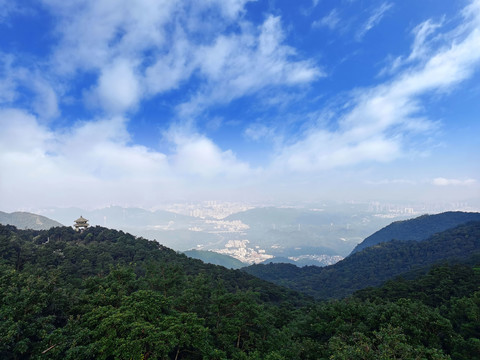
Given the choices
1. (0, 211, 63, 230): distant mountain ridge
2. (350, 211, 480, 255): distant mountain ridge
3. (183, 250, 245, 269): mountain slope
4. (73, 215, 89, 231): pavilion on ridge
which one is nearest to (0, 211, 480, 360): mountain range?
(73, 215, 89, 231): pavilion on ridge

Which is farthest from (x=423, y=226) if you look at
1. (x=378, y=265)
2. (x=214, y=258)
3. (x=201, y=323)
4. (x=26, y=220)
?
(x=26, y=220)

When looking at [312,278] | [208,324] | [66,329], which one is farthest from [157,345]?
[312,278]

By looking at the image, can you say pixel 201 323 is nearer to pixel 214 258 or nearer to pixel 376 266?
pixel 376 266

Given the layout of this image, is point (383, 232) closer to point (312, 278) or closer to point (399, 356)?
point (312, 278)

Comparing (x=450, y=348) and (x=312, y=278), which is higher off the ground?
(x=450, y=348)

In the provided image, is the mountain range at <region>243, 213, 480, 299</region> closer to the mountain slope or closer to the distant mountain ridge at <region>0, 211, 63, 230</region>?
the mountain slope

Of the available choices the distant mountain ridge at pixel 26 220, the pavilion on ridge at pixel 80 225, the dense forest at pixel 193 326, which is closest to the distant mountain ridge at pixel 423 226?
the pavilion on ridge at pixel 80 225

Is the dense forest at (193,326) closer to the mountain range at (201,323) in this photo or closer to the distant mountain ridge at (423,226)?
the mountain range at (201,323)

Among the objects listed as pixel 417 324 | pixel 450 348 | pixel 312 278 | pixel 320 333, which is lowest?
pixel 312 278
